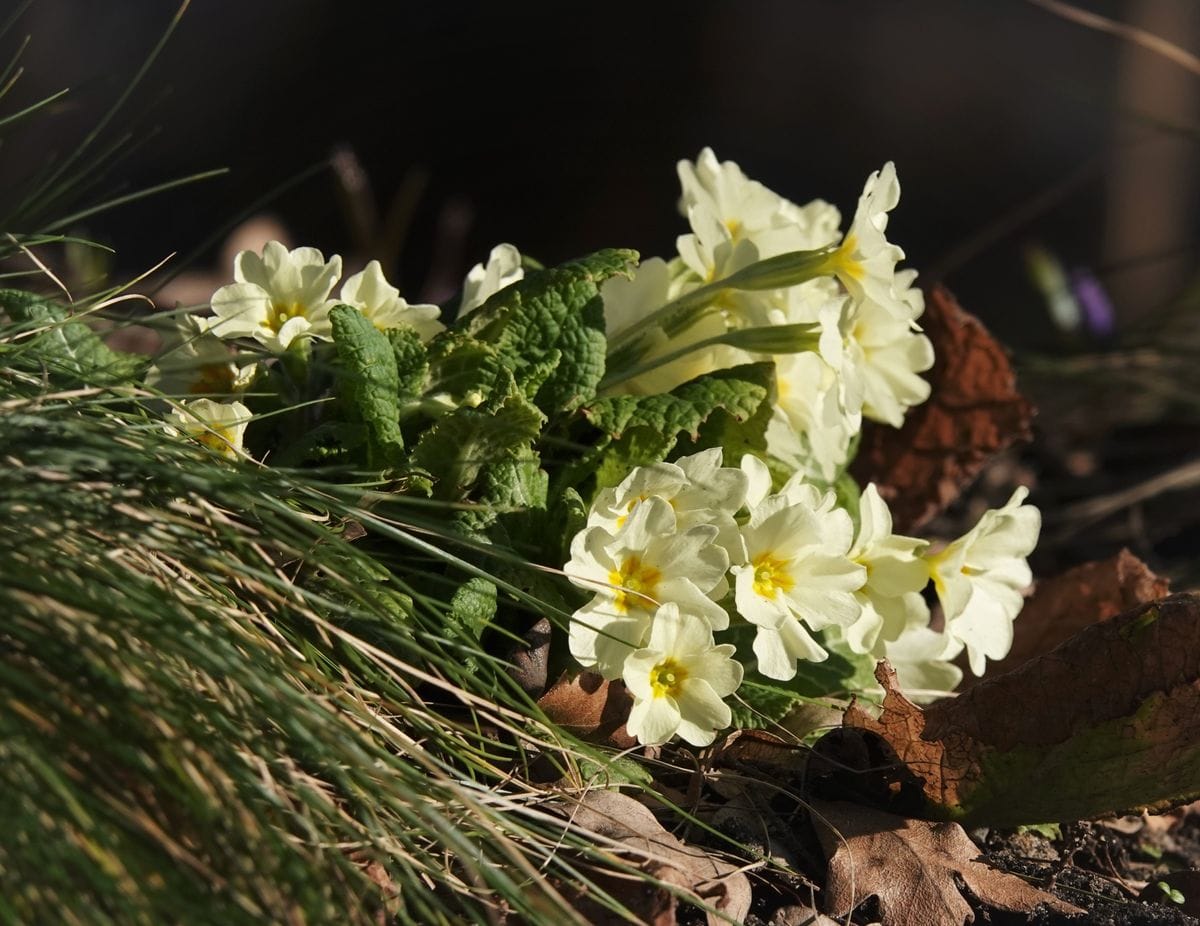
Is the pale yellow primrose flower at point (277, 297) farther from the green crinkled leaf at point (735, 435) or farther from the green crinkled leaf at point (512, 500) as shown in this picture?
the green crinkled leaf at point (735, 435)

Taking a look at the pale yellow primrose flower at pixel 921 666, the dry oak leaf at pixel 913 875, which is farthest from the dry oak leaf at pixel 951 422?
the dry oak leaf at pixel 913 875

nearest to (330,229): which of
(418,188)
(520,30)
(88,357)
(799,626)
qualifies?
(418,188)

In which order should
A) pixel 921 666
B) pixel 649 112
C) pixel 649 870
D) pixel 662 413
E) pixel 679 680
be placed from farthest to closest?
pixel 649 112
pixel 921 666
pixel 662 413
pixel 679 680
pixel 649 870

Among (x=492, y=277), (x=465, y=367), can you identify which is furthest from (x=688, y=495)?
(x=492, y=277)

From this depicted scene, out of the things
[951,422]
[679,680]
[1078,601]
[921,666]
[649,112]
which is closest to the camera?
[679,680]

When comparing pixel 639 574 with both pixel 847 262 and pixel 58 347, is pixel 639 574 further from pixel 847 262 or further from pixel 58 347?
pixel 58 347

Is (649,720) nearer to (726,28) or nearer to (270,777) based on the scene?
(270,777)

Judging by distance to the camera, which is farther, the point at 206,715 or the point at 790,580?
the point at 790,580
